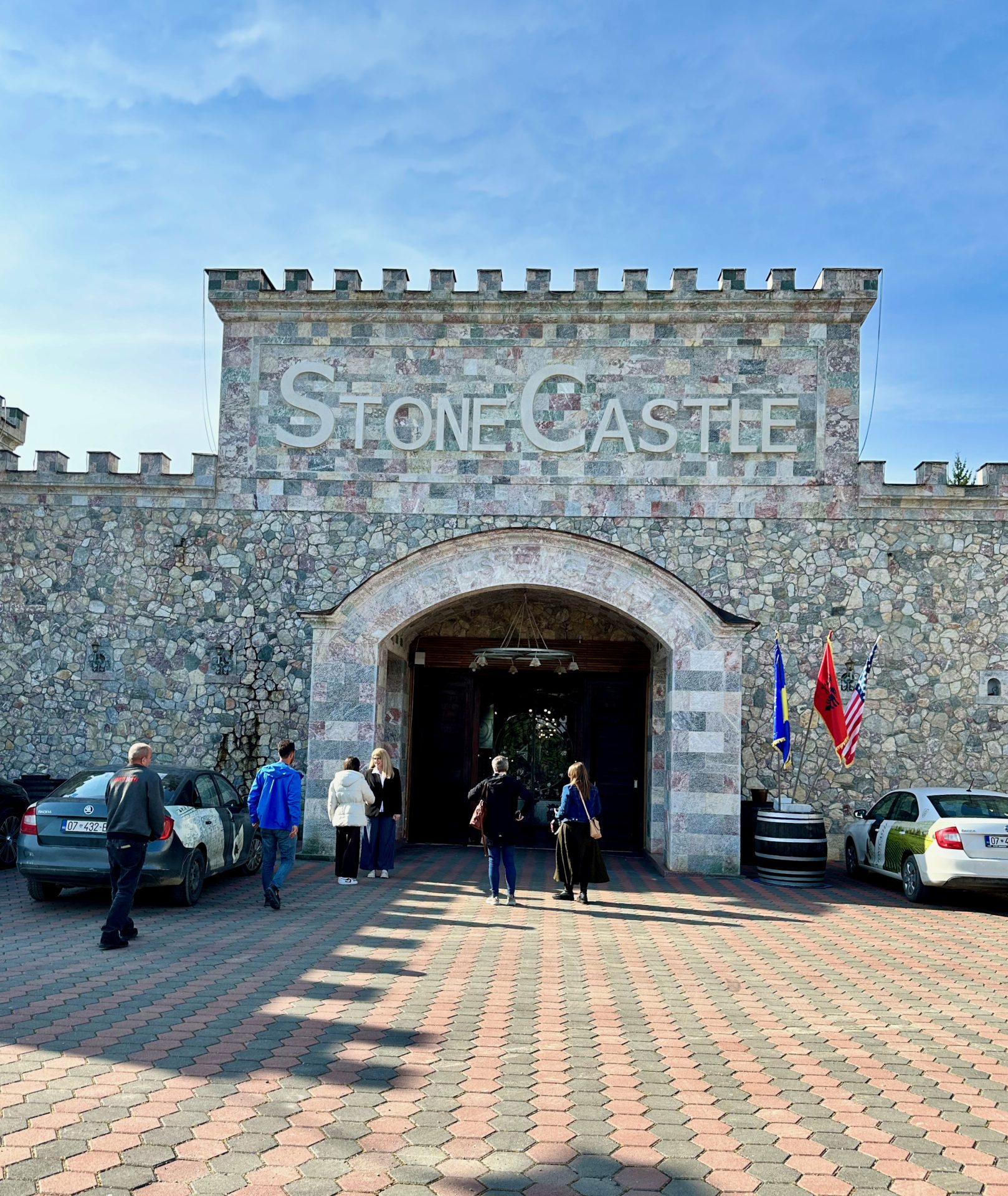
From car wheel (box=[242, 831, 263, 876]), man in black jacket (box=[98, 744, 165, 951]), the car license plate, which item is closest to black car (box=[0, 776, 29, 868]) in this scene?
car wheel (box=[242, 831, 263, 876])

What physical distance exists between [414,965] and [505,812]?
3565 millimetres

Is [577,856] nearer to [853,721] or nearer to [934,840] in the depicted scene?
[934,840]

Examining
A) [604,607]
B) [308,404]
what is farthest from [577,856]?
[308,404]

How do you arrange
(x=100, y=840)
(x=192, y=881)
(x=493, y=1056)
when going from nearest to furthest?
(x=493, y=1056) → (x=100, y=840) → (x=192, y=881)

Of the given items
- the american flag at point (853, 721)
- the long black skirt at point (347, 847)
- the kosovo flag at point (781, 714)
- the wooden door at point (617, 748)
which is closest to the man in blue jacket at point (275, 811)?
the long black skirt at point (347, 847)

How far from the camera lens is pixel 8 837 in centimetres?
1393

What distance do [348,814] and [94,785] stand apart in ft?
9.82

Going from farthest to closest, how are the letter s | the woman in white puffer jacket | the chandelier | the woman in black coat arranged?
1. the chandelier
2. the letter s
3. the woman in black coat
4. the woman in white puffer jacket

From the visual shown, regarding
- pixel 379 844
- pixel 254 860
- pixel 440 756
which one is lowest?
pixel 254 860

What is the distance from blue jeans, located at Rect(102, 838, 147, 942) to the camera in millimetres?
8672

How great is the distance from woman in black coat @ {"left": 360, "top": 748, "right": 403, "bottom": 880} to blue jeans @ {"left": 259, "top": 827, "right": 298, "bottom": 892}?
77.1 inches

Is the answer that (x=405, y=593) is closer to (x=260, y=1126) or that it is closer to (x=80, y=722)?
(x=80, y=722)

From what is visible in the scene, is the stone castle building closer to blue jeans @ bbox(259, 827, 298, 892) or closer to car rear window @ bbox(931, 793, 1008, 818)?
car rear window @ bbox(931, 793, 1008, 818)

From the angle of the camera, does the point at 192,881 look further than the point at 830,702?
No
